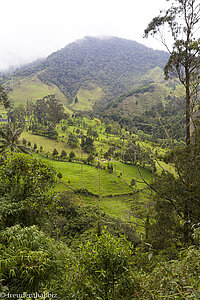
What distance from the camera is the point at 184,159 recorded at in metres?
7.81

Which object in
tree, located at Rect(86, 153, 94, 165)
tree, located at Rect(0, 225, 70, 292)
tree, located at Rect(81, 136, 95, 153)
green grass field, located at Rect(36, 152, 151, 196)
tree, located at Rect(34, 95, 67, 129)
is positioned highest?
tree, located at Rect(34, 95, 67, 129)

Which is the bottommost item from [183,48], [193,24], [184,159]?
[184,159]

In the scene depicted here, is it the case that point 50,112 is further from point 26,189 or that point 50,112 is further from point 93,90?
point 93,90

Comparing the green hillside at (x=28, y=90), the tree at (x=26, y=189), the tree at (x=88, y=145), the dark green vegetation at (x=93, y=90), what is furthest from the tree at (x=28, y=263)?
the green hillside at (x=28, y=90)

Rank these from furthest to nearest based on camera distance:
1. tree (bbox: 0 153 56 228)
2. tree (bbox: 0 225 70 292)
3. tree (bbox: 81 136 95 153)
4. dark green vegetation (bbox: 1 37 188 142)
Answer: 1. dark green vegetation (bbox: 1 37 188 142)
2. tree (bbox: 81 136 95 153)
3. tree (bbox: 0 153 56 228)
4. tree (bbox: 0 225 70 292)

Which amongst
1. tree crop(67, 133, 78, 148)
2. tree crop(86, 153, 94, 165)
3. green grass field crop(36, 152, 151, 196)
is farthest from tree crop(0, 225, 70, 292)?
tree crop(67, 133, 78, 148)

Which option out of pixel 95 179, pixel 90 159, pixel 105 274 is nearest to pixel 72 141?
pixel 90 159

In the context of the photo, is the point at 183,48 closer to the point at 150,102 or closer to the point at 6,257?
the point at 6,257

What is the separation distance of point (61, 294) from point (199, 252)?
3058 mm

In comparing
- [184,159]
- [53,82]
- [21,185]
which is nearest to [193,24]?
[184,159]

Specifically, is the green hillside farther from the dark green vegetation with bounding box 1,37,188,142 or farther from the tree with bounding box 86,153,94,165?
the tree with bounding box 86,153,94,165

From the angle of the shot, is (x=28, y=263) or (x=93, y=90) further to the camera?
(x=93, y=90)

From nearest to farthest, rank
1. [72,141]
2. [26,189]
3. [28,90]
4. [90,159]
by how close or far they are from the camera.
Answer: [26,189] < [90,159] < [72,141] < [28,90]

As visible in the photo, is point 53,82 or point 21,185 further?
point 53,82
